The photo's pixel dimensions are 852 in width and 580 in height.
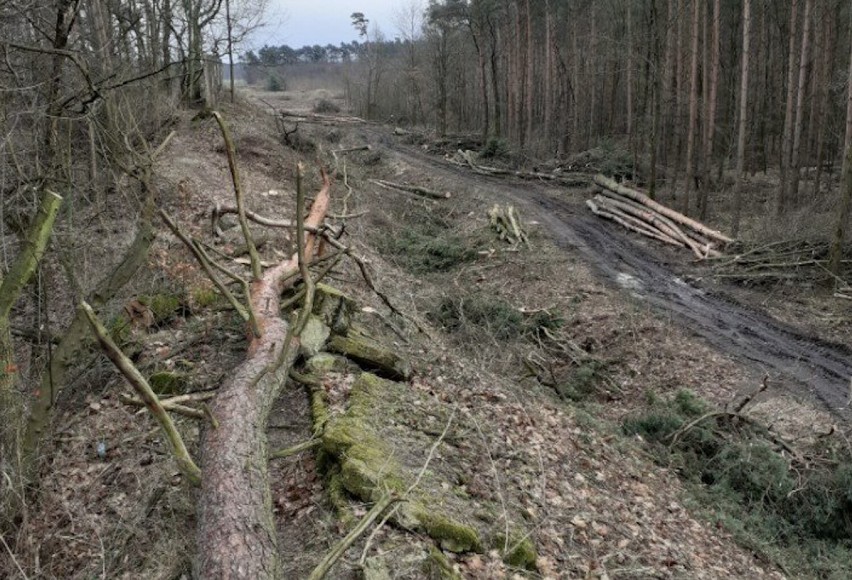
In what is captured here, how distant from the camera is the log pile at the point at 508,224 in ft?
54.4

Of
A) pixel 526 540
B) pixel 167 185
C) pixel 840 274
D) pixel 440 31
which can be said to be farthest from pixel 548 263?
pixel 440 31

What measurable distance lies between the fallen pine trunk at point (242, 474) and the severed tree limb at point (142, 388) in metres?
0.12

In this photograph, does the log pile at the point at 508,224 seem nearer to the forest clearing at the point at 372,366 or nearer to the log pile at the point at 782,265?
the forest clearing at the point at 372,366

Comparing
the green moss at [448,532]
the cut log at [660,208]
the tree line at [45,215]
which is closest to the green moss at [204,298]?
the tree line at [45,215]

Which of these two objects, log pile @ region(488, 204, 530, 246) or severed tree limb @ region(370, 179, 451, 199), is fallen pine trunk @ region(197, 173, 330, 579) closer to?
log pile @ region(488, 204, 530, 246)

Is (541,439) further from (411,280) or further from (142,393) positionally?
(411,280)

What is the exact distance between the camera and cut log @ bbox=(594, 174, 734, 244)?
53.9ft

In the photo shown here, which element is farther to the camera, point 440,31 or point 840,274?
point 440,31

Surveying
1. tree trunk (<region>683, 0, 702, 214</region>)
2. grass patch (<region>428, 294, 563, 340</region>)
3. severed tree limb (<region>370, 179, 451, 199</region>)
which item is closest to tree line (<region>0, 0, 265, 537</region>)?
grass patch (<region>428, 294, 563, 340</region>)

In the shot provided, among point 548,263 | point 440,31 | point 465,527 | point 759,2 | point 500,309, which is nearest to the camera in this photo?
point 465,527

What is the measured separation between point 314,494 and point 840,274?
1344 cm

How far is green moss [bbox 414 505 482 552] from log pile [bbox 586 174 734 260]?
1368cm

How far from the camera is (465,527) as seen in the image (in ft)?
13.3

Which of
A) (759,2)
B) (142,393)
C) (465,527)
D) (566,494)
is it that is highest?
(759,2)
